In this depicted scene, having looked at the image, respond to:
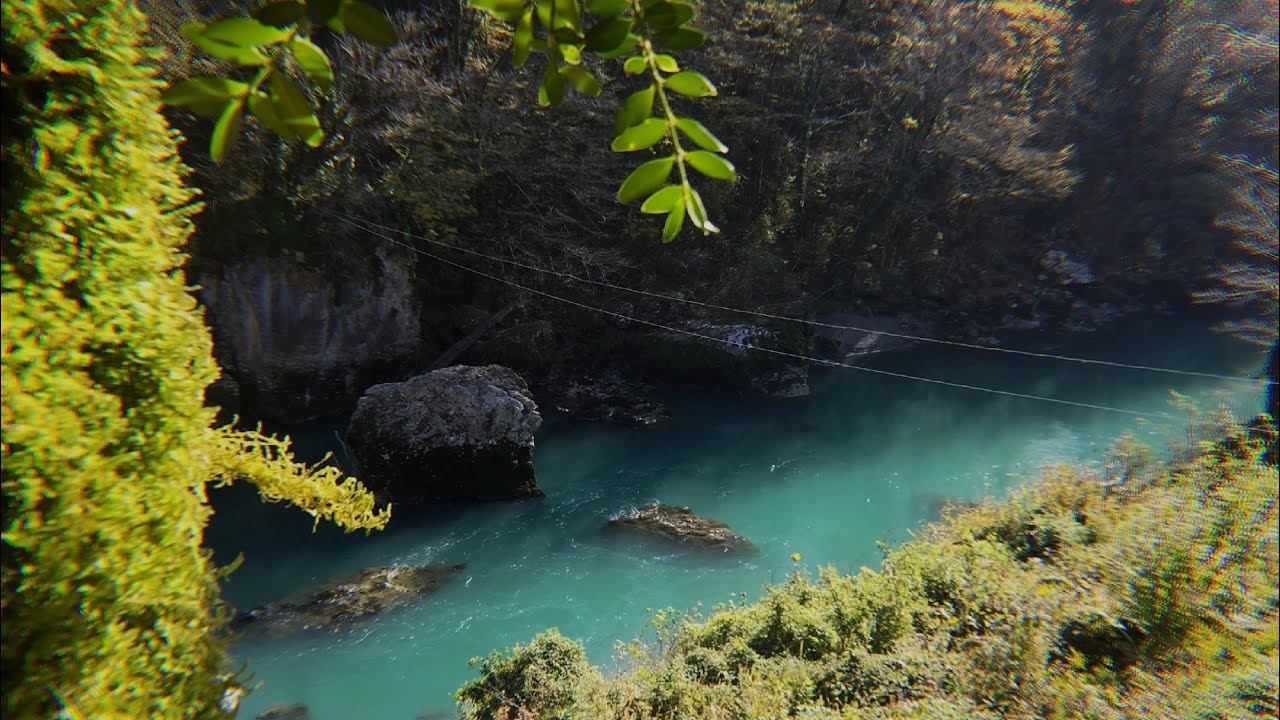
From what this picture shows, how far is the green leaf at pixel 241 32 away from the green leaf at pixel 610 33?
27 centimetres

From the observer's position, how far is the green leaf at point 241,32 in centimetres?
43

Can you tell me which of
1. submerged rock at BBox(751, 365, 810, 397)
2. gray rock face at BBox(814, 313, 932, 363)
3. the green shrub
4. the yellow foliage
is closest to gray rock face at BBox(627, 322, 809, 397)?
submerged rock at BBox(751, 365, 810, 397)

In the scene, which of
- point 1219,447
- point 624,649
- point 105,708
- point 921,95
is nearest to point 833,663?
point 624,649

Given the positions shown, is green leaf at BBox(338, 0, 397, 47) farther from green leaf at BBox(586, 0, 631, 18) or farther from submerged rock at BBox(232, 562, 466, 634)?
submerged rock at BBox(232, 562, 466, 634)

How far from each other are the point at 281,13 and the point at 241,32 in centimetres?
3

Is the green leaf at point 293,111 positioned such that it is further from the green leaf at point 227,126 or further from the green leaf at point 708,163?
the green leaf at point 708,163

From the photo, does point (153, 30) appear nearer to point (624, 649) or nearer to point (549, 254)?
point (549, 254)

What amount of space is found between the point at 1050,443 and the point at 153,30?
12.6 metres

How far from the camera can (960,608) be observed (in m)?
3.28

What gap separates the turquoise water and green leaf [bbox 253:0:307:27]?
5.13m

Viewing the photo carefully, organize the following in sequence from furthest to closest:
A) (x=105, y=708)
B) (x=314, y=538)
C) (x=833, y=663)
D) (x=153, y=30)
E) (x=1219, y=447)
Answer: (x=314, y=538) → (x=153, y=30) → (x=1219, y=447) → (x=833, y=663) → (x=105, y=708)

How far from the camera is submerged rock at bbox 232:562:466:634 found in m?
4.93

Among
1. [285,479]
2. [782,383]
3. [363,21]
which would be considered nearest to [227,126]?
[363,21]

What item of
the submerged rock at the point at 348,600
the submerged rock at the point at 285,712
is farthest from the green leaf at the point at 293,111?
the submerged rock at the point at 348,600
